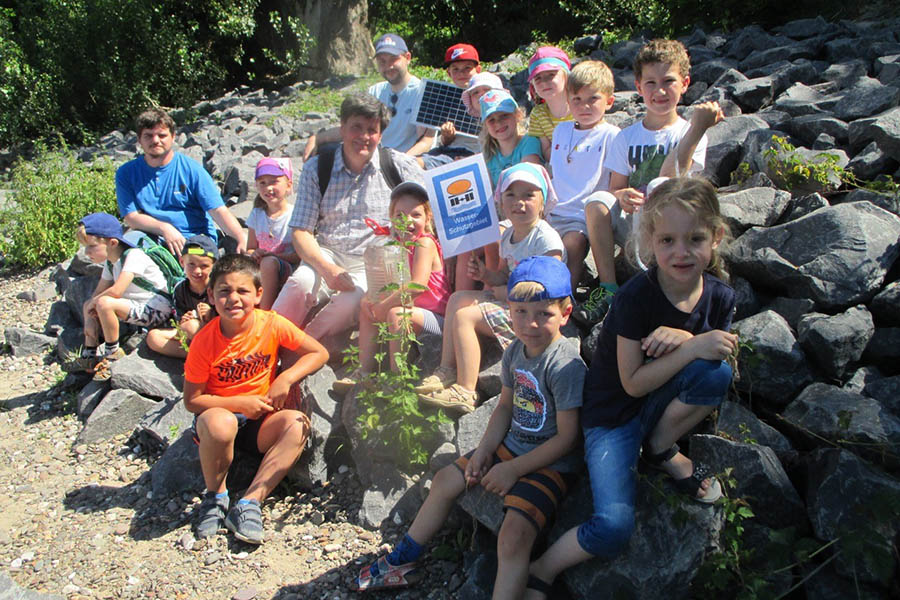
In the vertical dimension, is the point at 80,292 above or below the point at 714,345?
below

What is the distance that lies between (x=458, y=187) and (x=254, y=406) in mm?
1605

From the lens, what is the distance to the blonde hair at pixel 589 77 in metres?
4.26

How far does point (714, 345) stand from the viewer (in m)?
2.60

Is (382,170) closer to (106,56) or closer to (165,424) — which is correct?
(165,424)

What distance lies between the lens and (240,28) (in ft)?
43.4

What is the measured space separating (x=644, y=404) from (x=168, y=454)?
281 centimetres

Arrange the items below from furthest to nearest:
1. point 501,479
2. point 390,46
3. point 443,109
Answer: point 390,46 < point 443,109 < point 501,479

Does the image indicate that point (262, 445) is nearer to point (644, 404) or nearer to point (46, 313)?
point (644, 404)

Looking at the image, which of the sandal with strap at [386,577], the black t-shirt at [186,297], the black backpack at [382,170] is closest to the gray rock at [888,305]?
the sandal with strap at [386,577]

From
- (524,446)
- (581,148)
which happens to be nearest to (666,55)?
(581,148)

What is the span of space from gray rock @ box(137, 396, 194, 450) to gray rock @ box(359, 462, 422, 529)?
1.42 m

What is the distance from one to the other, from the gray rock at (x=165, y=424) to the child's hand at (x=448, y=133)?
2794 millimetres

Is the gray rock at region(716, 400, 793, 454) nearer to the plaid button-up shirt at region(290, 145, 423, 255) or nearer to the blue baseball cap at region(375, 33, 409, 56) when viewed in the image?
the plaid button-up shirt at region(290, 145, 423, 255)

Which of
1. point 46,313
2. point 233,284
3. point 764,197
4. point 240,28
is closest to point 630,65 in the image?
Answer: point 764,197
